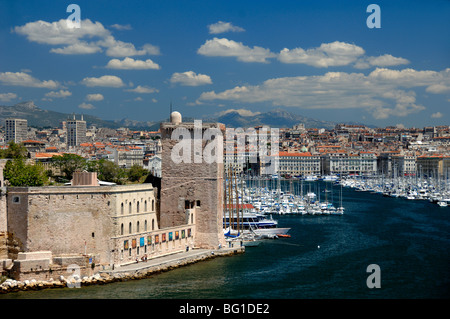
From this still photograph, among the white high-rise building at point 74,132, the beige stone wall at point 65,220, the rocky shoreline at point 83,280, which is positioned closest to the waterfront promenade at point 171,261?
the rocky shoreline at point 83,280

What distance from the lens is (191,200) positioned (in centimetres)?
2155

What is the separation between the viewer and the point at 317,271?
19.6 metres

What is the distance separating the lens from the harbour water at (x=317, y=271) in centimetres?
1633

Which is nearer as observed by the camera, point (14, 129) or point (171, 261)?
point (171, 261)

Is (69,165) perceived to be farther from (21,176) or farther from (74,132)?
(74,132)

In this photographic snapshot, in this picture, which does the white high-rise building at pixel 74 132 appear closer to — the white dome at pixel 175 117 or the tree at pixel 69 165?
the tree at pixel 69 165

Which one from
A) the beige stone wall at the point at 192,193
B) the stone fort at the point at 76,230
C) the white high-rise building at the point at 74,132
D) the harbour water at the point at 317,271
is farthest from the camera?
the white high-rise building at the point at 74,132

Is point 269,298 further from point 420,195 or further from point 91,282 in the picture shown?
point 420,195

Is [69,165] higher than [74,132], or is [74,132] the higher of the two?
[74,132]

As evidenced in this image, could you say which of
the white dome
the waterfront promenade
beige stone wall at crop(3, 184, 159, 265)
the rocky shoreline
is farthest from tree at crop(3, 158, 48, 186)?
the rocky shoreline

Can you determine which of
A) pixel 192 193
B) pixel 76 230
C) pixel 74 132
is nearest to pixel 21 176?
pixel 76 230

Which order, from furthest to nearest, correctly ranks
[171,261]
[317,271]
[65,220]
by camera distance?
[317,271] < [171,261] < [65,220]

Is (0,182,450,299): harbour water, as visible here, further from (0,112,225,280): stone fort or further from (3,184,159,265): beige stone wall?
(3,184,159,265): beige stone wall
